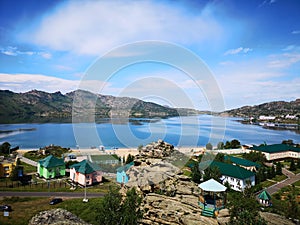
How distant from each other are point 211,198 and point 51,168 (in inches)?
650

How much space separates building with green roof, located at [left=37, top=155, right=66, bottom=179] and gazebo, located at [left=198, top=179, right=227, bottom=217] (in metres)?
16.1

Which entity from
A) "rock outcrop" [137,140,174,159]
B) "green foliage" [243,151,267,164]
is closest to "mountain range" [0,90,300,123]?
"rock outcrop" [137,140,174,159]

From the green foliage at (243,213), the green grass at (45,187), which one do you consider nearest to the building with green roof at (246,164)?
the green grass at (45,187)

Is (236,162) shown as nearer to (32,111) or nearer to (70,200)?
(70,200)

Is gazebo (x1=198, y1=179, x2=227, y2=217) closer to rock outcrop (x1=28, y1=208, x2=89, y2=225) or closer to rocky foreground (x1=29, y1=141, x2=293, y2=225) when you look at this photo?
rocky foreground (x1=29, y1=141, x2=293, y2=225)

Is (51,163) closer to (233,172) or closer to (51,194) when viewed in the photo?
(51,194)

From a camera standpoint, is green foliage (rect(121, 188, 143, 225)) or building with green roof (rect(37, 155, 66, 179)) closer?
green foliage (rect(121, 188, 143, 225))

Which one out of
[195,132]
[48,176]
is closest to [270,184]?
[195,132]

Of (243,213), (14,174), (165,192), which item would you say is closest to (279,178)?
(243,213)

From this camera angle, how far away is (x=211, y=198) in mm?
7797

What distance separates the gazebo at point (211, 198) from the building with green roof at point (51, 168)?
16143 millimetres

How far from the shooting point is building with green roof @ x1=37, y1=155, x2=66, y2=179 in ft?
65.9

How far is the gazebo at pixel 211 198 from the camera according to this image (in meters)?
7.34

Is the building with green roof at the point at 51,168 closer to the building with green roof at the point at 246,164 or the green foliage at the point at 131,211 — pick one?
the green foliage at the point at 131,211
